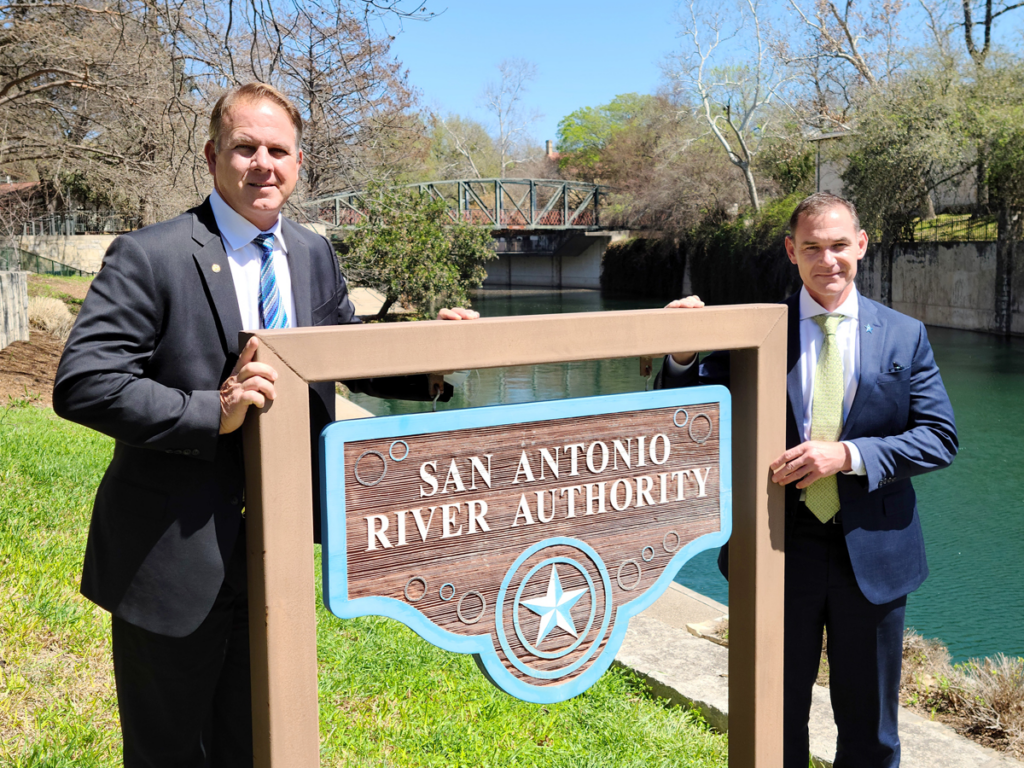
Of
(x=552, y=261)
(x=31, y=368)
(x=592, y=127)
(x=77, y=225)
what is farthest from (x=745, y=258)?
(x=592, y=127)

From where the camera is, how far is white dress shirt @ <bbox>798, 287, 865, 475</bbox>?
2.16 meters

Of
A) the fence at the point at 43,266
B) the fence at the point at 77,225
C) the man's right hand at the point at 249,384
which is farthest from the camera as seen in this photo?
the fence at the point at 77,225

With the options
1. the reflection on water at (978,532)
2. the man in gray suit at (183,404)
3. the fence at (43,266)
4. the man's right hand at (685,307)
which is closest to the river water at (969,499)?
the reflection on water at (978,532)

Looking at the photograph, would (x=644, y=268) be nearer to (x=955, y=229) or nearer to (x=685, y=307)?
(x=955, y=229)

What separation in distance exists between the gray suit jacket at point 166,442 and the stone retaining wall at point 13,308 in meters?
9.62

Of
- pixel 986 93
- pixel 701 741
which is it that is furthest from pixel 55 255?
pixel 701 741

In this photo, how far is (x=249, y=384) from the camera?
1.47 m

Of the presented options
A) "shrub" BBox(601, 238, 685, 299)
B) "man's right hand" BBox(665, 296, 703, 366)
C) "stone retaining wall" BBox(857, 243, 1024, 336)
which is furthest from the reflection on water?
"shrub" BBox(601, 238, 685, 299)

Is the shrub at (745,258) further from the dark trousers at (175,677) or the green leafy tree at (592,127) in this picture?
the green leafy tree at (592,127)

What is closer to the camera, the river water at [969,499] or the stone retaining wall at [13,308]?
the river water at [969,499]

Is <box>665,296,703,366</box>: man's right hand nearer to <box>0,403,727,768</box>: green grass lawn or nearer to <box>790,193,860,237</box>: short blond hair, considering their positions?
<box>790,193,860,237</box>: short blond hair

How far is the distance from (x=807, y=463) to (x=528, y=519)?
0.65m

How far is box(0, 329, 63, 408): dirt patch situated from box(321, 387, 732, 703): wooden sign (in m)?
6.95

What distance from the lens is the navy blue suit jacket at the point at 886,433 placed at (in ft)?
6.83
